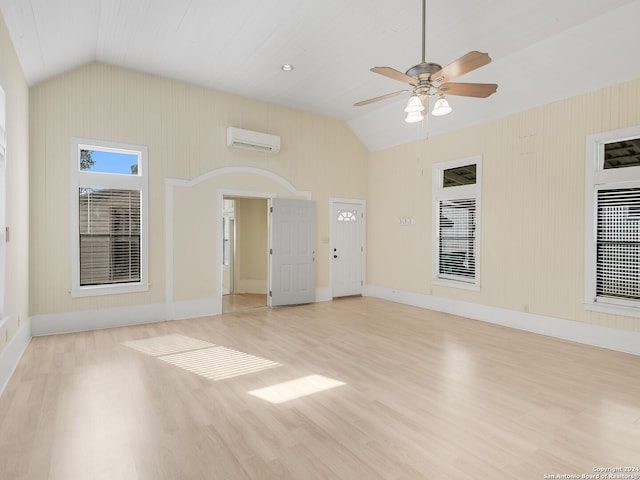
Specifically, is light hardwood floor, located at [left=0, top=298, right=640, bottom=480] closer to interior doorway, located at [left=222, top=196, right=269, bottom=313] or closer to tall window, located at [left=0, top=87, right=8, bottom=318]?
tall window, located at [left=0, top=87, right=8, bottom=318]

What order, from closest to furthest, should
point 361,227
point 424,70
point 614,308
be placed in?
point 424,70
point 614,308
point 361,227

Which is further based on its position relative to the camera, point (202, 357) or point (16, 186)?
point (202, 357)

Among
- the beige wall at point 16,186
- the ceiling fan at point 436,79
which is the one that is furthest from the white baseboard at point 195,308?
the ceiling fan at point 436,79

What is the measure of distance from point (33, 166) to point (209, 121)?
259 cm

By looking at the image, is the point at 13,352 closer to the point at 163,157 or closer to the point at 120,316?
the point at 120,316

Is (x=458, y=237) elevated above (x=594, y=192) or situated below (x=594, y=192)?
below

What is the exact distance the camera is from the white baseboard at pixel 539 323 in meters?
4.34

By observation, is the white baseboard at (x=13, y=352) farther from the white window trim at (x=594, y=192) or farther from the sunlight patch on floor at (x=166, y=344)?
the white window trim at (x=594, y=192)

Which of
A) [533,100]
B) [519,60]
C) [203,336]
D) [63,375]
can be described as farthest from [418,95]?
[63,375]

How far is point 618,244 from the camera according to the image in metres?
4.43

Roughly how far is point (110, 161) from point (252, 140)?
7.43 ft

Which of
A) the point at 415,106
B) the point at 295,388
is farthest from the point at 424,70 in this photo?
the point at 295,388

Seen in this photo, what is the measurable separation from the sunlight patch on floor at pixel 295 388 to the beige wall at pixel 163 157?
321cm

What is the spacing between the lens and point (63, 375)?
137 inches
